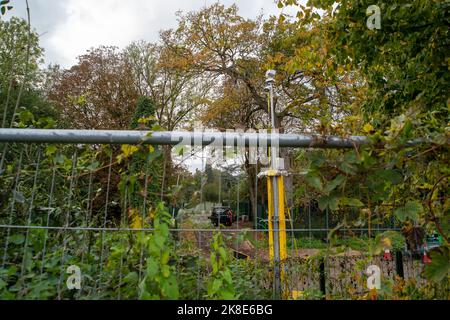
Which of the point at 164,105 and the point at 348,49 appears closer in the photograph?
the point at 348,49

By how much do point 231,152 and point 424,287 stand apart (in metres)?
1.17

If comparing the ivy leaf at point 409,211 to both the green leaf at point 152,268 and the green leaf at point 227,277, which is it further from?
the green leaf at point 152,268

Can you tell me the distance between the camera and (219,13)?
54.0ft

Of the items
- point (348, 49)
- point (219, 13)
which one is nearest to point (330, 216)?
point (348, 49)

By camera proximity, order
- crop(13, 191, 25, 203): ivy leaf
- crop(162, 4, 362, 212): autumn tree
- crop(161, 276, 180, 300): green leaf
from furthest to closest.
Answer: crop(162, 4, 362, 212): autumn tree → crop(13, 191, 25, 203): ivy leaf → crop(161, 276, 180, 300): green leaf

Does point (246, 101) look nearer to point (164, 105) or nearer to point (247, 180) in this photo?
point (164, 105)

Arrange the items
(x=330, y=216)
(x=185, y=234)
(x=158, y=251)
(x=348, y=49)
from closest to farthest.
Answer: (x=158, y=251), (x=185, y=234), (x=330, y=216), (x=348, y=49)

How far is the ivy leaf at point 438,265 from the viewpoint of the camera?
4.45 feet

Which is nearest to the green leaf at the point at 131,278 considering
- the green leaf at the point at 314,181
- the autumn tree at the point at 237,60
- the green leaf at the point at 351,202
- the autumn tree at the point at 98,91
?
the green leaf at the point at 314,181

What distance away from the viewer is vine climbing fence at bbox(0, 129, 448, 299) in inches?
54.7

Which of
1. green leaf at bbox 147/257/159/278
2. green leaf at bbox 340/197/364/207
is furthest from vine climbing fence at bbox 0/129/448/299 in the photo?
green leaf at bbox 340/197/364/207

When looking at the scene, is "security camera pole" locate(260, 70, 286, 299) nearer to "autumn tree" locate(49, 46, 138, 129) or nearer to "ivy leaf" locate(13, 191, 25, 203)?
"ivy leaf" locate(13, 191, 25, 203)

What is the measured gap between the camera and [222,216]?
1.60m

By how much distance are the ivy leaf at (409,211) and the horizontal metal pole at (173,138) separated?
1.10 feet
